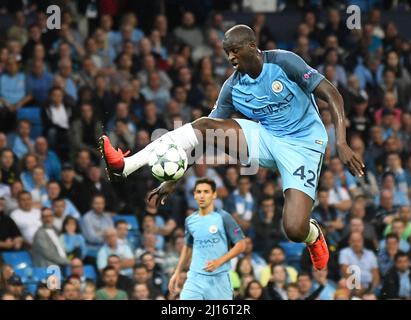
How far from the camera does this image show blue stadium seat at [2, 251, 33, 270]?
517 inches

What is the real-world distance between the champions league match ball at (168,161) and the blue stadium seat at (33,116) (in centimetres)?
645

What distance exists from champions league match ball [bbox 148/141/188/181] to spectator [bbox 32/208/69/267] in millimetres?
4825

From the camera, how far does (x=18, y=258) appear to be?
43.4 feet

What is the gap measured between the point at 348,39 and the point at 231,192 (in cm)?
391

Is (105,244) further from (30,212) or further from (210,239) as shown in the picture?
(210,239)

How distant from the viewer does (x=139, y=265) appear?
13.0m

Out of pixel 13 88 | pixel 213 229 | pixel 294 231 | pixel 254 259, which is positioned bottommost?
pixel 254 259

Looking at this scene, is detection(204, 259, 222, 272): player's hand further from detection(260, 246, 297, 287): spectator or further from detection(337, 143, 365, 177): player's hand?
detection(337, 143, 365, 177): player's hand

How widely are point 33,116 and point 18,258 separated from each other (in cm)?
245

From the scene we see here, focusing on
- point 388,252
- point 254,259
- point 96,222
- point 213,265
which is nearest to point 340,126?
point 213,265

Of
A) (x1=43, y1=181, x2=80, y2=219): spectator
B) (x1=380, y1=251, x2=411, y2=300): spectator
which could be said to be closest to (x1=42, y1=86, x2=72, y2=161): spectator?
(x1=43, y1=181, x2=80, y2=219): spectator

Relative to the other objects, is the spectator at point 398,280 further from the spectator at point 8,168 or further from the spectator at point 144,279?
the spectator at point 8,168

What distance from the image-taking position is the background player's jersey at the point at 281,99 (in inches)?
356

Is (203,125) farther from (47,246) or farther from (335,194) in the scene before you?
(335,194)
